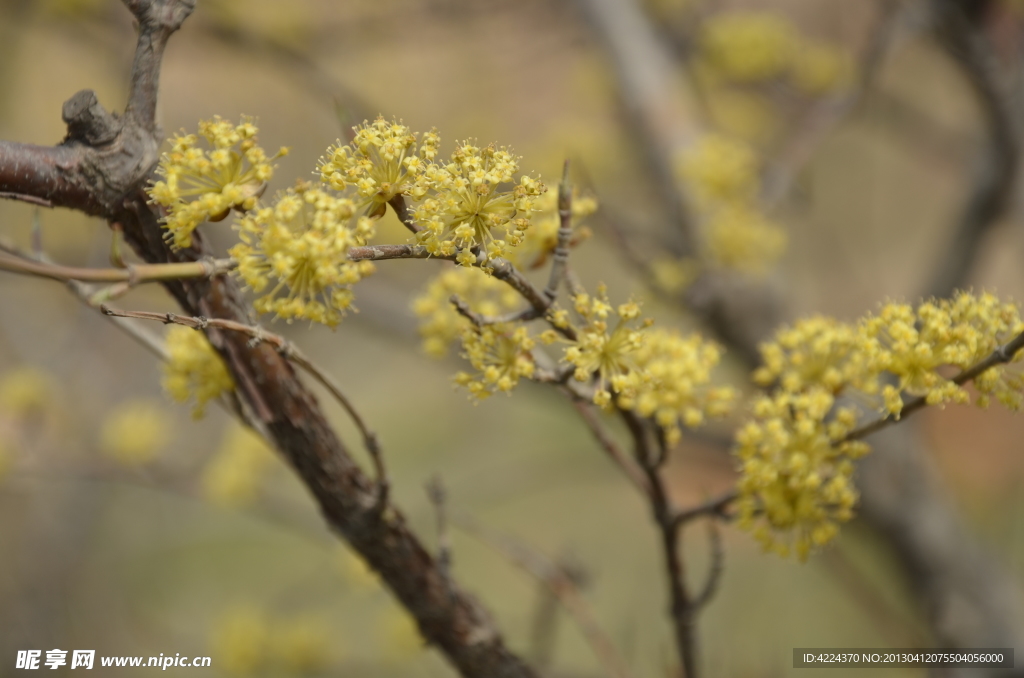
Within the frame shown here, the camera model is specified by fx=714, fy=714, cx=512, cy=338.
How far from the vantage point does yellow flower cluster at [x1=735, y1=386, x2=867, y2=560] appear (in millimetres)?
946

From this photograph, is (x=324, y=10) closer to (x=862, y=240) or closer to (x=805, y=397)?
(x=862, y=240)

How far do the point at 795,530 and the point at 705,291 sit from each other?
4.35 ft

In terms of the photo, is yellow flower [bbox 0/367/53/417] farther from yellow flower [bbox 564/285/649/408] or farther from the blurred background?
yellow flower [bbox 564/285/649/408]

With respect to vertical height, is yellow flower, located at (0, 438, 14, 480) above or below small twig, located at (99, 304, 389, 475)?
above

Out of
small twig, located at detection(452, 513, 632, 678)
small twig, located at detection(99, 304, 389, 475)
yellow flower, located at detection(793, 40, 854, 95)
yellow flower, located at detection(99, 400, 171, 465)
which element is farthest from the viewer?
yellow flower, located at detection(793, 40, 854, 95)

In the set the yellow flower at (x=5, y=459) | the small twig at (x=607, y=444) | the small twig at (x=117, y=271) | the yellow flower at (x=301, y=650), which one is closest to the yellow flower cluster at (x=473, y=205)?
the small twig at (x=117, y=271)

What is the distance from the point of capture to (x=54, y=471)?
2.07m

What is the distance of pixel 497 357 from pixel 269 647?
166 cm

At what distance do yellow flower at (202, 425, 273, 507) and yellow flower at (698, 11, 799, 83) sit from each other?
2339mm

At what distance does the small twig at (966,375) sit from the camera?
834 millimetres

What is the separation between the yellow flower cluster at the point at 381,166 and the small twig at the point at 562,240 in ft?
0.56

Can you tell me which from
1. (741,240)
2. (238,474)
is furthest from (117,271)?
(741,240)

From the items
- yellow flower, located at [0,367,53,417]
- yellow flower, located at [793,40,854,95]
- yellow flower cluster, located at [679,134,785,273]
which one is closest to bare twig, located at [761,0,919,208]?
yellow flower cluster, located at [679,134,785,273]

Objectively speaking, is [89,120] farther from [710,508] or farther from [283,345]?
[710,508]
